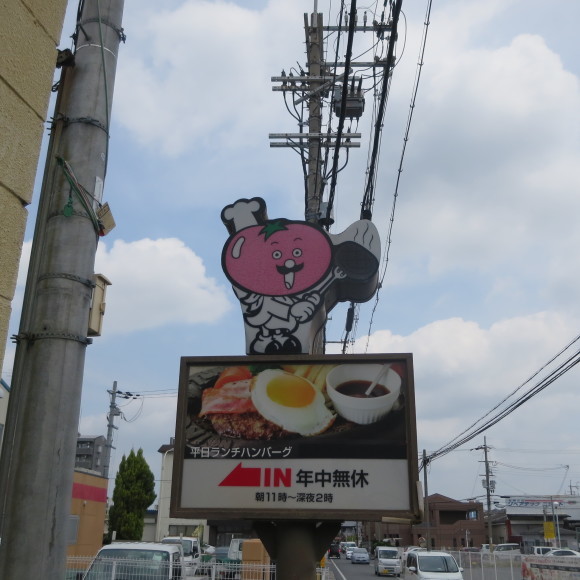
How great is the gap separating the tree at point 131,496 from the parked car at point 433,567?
16382 mm

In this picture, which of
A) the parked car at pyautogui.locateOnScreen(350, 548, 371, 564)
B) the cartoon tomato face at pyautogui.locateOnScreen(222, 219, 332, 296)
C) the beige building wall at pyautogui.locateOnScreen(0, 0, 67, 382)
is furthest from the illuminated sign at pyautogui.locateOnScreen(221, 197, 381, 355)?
the parked car at pyautogui.locateOnScreen(350, 548, 371, 564)

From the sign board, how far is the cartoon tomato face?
4.42 feet

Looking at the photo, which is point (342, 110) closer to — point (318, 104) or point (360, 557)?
point (318, 104)

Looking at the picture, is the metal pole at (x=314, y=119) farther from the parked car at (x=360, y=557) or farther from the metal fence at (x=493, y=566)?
the parked car at (x=360, y=557)

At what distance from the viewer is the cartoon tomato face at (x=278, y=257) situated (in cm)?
939

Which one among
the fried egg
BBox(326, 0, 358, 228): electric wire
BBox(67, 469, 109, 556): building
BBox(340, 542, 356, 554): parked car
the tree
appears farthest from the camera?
BBox(340, 542, 356, 554): parked car

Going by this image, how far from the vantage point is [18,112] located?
147 inches

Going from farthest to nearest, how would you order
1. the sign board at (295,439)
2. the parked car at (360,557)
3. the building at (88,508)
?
the parked car at (360,557) < the building at (88,508) < the sign board at (295,439)

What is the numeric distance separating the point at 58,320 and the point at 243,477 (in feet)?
14.8

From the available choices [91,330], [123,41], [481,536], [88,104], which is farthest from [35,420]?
[481,536]

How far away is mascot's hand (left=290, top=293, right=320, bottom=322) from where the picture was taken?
9.17m

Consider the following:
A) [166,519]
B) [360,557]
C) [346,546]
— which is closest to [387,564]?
[360,557]

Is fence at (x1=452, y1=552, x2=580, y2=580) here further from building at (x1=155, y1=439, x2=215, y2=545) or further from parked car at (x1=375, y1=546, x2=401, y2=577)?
building at (x1=155, y1=439, x2=215, y2=545)

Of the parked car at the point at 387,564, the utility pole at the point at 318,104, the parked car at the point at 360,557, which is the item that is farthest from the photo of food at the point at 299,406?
the parked car at the point at 360,557
